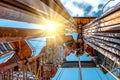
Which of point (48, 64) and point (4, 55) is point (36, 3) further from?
point (48, 64)

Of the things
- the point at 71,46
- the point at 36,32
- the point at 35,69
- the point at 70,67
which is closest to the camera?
the point at 36,32

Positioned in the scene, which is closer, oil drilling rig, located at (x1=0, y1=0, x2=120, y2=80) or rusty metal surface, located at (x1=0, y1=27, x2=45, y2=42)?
oil drilling rig, located at (x1=0, y1=0, x2=120, y2=80)

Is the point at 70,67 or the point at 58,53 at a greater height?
the point at 58,53

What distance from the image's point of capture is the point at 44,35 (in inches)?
221

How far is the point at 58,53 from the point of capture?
994cm

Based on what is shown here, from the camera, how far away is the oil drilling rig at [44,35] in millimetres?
2376

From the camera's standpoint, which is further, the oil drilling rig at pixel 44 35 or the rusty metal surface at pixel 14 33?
the rusty metal surface at pixel 14 33

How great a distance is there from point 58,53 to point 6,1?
8340 millimetres

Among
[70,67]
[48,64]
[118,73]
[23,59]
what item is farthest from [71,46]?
[23,59]

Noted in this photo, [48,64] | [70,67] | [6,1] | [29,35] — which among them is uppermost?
[6,1]

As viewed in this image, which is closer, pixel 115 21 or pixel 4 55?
pixel 115 21

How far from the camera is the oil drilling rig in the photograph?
2.38m

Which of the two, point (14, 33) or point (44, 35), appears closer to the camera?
point (14, 33)

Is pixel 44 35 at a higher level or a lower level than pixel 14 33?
lower
